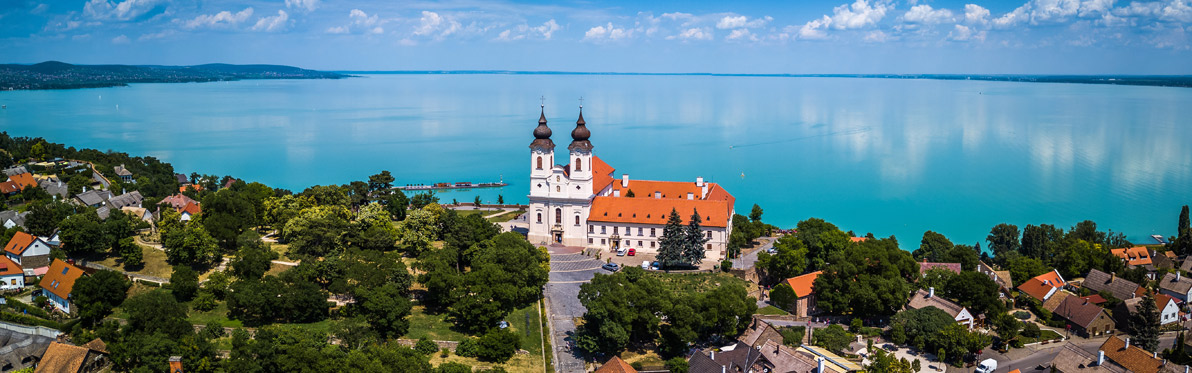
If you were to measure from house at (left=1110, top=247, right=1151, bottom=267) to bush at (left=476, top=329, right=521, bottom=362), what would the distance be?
3440 centimetres

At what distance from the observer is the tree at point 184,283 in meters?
35.7

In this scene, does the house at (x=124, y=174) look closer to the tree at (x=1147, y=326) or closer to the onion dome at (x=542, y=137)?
the onion dome at (x=542, y=137)

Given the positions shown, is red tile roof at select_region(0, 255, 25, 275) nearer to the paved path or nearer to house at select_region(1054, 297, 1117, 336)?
the paved path

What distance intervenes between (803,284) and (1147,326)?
43.3ft

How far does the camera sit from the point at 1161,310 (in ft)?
112

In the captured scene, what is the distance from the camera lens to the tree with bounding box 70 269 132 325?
33.7 meters

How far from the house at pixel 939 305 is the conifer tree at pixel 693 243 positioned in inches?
439

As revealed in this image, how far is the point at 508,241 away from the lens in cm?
3991

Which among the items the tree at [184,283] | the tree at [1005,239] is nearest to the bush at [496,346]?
the tree at [184,283]

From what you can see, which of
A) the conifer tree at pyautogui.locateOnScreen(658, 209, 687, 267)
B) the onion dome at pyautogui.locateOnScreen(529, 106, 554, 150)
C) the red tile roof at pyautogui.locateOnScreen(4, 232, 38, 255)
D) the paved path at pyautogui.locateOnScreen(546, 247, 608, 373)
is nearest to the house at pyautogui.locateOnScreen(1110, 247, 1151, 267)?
the conifer tree at pyautogui.locateOnScreen(658, 209, 687, 267)

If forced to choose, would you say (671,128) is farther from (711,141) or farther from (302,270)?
(302,270)

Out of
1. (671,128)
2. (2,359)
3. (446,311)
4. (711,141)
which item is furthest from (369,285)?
(671,128)

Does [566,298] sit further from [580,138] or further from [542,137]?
[542,137]

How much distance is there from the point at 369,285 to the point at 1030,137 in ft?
353
